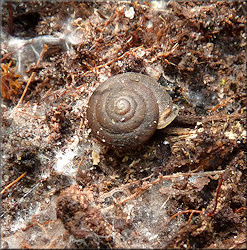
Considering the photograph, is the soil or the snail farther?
the snail

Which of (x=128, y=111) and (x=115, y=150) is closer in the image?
(x=128, y=111)

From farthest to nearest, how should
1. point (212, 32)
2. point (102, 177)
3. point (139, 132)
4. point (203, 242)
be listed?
point (212, 32)
point (102, 177)
point (139, 132)
point (203, 242)

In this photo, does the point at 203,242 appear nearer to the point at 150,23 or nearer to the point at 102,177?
the point at 102,177

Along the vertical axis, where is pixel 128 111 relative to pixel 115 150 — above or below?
above

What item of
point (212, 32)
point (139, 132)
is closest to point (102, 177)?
point (139, 132)

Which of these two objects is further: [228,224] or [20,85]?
[20,85]

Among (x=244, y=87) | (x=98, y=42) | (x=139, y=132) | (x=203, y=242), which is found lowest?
(x=203, y=242)
